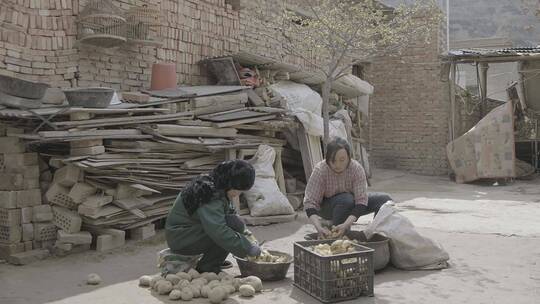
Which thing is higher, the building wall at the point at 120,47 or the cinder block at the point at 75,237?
the building wall at the point at 120,47

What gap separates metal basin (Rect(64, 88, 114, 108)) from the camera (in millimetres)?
5895

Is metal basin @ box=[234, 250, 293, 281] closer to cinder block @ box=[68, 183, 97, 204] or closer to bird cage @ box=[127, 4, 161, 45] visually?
cinder block @ box=[68, 183, 97, 204]

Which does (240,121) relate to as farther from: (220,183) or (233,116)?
(220,183)

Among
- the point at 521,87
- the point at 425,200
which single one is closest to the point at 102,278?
the point at 425,200

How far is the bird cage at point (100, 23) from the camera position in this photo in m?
6.94

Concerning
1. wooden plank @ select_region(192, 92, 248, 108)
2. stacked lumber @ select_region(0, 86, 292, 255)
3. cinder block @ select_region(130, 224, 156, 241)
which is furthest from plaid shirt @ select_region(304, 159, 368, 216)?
wooden plank @ select_region(192, 92, 248, 108)

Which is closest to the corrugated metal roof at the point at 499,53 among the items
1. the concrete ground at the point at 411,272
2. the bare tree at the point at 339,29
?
the bare tree at the point at 339,29

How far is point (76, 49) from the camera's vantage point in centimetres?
709

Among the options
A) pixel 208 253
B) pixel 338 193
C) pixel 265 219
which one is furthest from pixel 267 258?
pixel 265 219

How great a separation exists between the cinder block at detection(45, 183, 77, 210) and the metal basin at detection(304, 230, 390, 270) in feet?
8.89

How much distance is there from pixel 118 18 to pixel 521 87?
11348 millimetres

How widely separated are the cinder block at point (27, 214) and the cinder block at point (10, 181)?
0.80 ft

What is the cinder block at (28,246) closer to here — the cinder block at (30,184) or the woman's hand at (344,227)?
the cinder block at (30,184)

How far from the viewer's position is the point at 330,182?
525 cm
